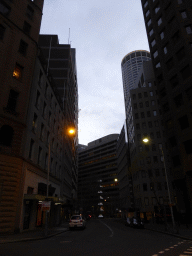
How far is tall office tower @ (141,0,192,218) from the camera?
33719mm

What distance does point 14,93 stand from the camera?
22.1 m

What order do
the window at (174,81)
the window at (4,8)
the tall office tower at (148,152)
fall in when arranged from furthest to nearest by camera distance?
Result: the tall office tower at (148,152) → the window at (174,81) → the window at (4,8)

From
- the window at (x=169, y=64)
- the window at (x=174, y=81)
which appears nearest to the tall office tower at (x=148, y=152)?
the window at (x=174, y=81)

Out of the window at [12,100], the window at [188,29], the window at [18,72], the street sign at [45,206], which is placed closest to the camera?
the street sign at [45,206]

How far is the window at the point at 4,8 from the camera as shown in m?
24.2

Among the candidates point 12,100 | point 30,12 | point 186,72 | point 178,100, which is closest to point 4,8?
point 30,12

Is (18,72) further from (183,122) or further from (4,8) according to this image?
(183,122)

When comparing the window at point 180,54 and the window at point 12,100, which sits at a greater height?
the window at point 180,54

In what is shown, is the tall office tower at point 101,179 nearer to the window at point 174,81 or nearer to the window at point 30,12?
the window at point 174,81

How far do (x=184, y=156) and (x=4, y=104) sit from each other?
94.0 feet

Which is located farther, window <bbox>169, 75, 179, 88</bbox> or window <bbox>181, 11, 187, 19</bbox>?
window <bbox>181, 11, 187, 19</bbox>

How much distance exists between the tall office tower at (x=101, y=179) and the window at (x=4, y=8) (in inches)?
4152

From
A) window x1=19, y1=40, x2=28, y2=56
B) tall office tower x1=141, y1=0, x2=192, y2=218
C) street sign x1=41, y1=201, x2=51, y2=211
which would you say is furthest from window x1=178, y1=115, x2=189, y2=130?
window x1=19, y1=40, x2=28, y2=56

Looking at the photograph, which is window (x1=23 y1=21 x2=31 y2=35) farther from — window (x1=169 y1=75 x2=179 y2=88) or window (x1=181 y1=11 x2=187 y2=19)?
window (x1=181 y1=11 x2=187 y2=19)
